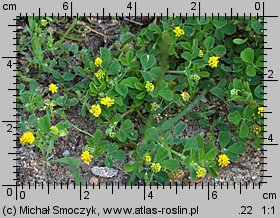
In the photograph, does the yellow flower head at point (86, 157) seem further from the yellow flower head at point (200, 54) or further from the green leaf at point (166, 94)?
the yellow flower head at point (200, 54)

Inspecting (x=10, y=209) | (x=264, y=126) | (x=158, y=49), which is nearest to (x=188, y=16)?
(x=158, y=49)

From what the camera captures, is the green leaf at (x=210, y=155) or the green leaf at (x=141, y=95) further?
the green leaf at (x=141, y=95)

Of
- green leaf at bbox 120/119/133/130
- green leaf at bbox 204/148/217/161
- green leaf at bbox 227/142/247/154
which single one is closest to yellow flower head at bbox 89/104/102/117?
green leaf at bbox 120/119/133/130

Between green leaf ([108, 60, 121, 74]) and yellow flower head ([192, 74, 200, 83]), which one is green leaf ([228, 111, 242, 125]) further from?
green leaf ([108, 60, 121, 74])

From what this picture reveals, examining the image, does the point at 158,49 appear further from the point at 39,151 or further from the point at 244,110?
the point at 39,151

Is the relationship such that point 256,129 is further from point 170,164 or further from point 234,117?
point 170,164

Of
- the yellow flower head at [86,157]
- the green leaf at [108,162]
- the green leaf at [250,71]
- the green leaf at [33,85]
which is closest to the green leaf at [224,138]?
the green leaf at [250,71]
